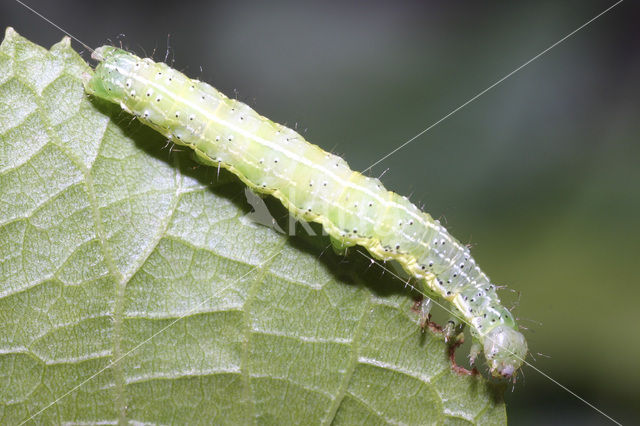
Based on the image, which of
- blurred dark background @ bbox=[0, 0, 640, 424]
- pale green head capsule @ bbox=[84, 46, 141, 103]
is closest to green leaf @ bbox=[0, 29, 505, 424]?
pale green head capsule @ bbox=[84, 46, 141, 103]

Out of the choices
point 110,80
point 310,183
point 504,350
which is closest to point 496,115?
point 504,350

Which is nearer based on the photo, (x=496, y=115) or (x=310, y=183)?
(x=310, y=183)

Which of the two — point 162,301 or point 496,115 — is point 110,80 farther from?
point 496,115

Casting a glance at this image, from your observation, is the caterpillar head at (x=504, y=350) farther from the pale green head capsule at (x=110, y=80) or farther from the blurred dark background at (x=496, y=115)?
the pale green head capsule at (x=110, y=80)

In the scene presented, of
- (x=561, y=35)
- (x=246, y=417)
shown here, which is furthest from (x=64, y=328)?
(x=561, y=35)

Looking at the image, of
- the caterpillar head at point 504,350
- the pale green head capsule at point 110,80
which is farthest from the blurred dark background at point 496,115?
the pale green head capsule at point 110,80

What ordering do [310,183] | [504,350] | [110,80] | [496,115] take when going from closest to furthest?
[110,80] < [310,183] < [504,350] < [496,115]
